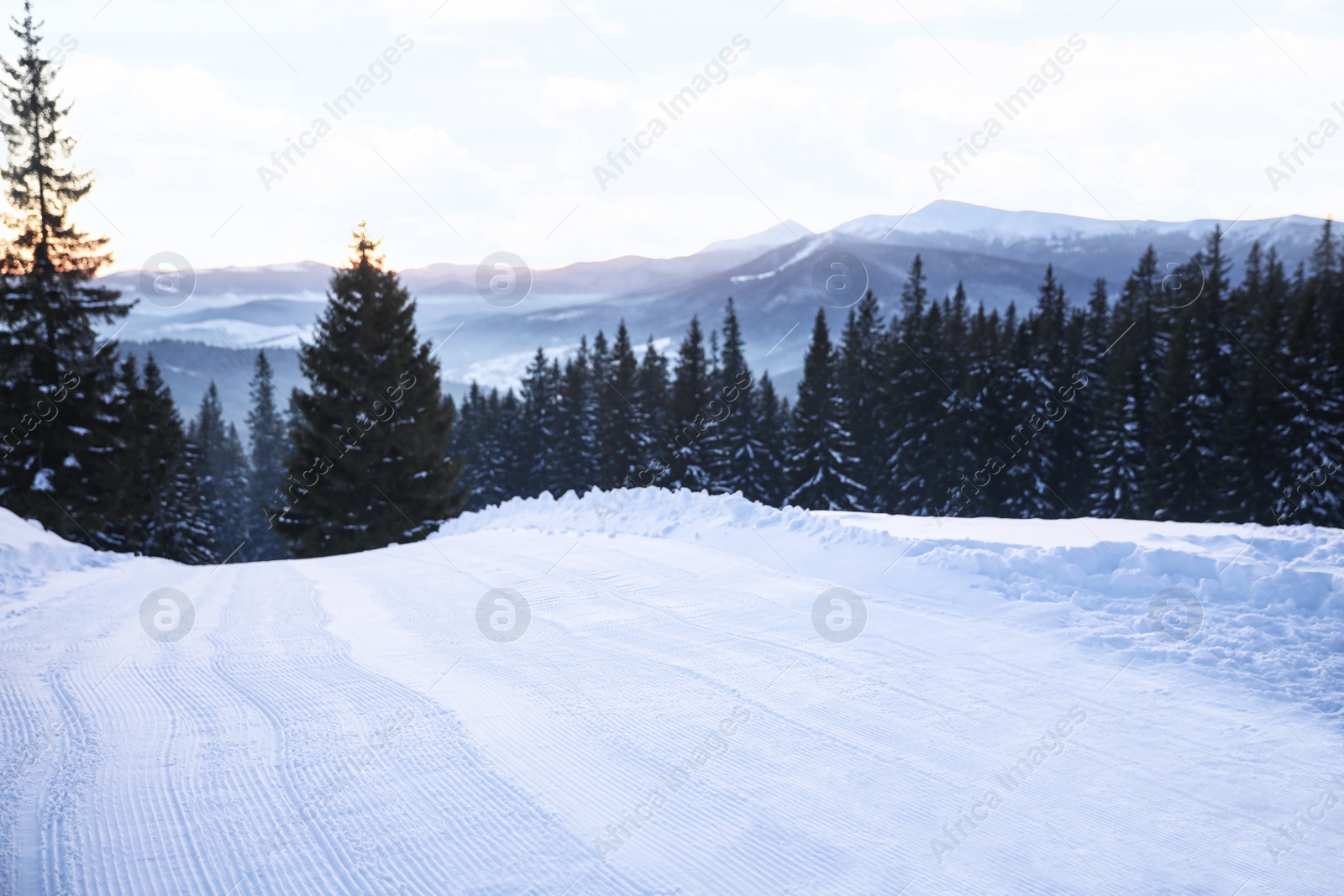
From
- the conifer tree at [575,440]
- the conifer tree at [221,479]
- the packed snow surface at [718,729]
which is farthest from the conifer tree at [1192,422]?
the conifer tree at [221,479]

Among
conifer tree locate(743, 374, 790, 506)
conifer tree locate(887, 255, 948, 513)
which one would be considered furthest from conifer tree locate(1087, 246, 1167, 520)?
conifer tree locate(743, 374, 790, 506)

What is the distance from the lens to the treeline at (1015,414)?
1348 inches

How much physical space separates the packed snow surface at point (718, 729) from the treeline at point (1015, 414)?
1143 inches

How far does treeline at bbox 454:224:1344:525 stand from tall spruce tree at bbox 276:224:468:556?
9.50m

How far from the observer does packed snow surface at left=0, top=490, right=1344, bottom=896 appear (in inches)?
127

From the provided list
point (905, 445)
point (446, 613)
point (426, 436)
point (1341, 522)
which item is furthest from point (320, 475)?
point (1341, 522)

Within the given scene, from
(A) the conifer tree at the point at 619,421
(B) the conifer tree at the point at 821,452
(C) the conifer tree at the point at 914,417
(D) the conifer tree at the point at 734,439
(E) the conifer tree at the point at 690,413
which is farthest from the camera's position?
(A) the conifer tree at the point at 619,421

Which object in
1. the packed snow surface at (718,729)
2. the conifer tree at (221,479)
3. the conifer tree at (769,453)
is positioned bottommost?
the conifer tree at (221,479)

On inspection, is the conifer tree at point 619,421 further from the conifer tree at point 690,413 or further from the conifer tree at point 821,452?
the conifer tree at point 821,452

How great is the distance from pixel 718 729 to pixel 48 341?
27917 millimetres

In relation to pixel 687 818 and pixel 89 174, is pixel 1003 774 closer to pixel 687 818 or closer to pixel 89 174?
pixel 687 818

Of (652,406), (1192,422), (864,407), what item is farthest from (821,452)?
(1192,422)

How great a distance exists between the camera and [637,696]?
493cm

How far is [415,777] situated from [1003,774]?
9.69 ft
